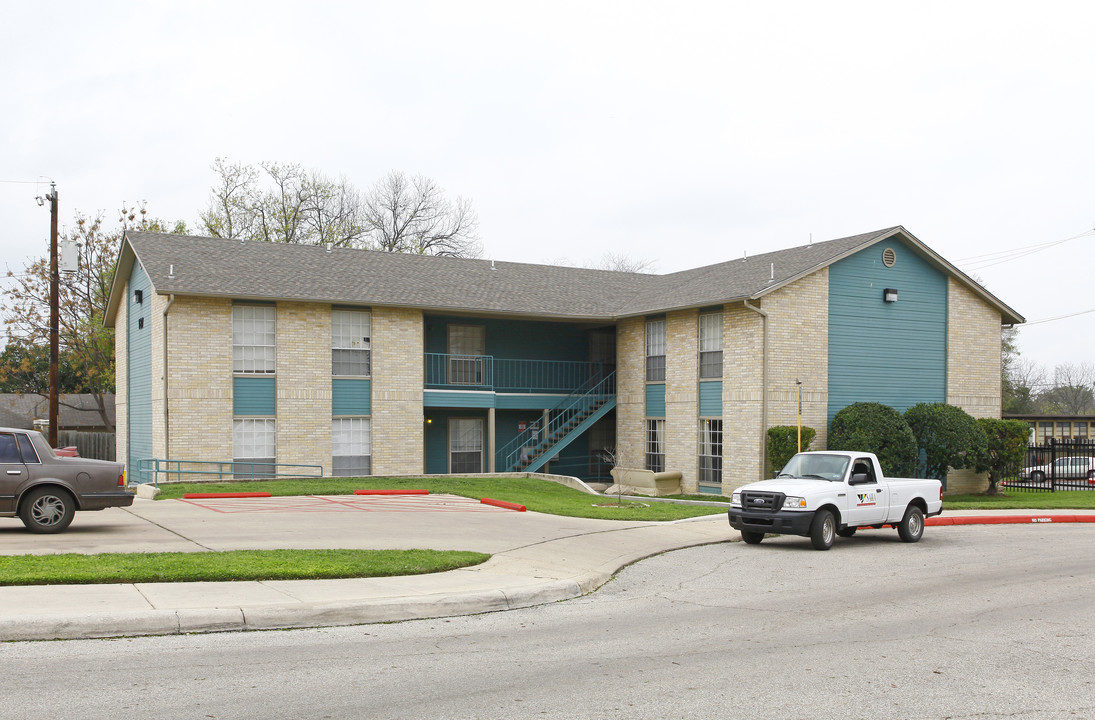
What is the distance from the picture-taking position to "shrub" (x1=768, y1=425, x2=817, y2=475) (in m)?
26.3

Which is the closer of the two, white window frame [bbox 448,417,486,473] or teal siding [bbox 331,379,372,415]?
teal siding [bbox 331,379,372,415]

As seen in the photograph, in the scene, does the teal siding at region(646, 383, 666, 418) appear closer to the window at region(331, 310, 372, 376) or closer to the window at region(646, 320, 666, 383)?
the window at region(646, 320, 666, 383)

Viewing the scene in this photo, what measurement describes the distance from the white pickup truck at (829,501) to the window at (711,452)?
10777mm

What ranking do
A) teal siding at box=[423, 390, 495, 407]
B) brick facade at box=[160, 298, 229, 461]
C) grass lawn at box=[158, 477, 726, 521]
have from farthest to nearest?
teal siding at box=[423, 390, 495, 407]
brick facade at box=[160, 298, 229, 461]
grass lawn at box=[158, 477, 726, 521]

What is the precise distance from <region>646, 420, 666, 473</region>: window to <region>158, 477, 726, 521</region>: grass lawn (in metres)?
4.35

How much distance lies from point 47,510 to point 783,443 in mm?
18089

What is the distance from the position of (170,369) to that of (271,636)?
19312mm

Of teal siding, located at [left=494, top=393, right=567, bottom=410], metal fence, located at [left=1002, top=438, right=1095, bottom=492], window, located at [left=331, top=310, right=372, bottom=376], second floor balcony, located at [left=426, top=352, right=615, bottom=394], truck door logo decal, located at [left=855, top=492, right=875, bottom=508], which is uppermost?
window, located at [left=331, top=310, right=372, bottom=376]

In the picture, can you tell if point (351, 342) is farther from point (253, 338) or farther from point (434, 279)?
point (434, 279)

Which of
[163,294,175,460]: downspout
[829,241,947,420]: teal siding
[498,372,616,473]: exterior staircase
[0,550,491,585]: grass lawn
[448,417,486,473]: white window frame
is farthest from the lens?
[448,417,486,473]: white window frame

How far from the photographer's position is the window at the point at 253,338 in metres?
27.7

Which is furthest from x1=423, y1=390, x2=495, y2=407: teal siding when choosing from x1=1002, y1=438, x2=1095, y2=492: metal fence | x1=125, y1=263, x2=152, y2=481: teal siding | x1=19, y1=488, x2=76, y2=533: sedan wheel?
x1=1002, y1=438, x2=1095, y2=492: metal fence

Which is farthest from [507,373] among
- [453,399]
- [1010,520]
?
[1010,520]

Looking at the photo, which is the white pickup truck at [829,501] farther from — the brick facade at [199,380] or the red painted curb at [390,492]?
the brick facade at [199,380]
